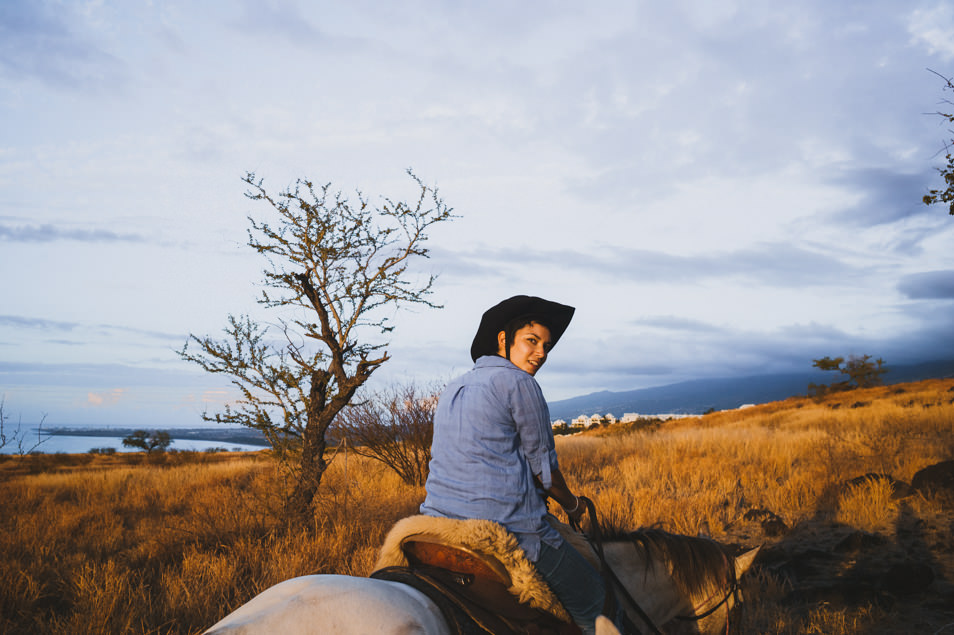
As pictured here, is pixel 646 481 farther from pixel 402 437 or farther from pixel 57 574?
pixel 57 574

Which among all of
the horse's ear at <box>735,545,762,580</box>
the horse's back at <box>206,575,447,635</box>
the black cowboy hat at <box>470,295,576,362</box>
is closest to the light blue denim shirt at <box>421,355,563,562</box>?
the black cowboy hat at <box>470,295,576,362</box>

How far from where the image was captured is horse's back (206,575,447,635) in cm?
183

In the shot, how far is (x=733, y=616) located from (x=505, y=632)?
170 cm

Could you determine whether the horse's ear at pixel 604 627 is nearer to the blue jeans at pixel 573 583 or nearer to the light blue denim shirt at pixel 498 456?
the blue jeans at pixel 573 583

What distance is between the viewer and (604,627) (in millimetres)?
2371

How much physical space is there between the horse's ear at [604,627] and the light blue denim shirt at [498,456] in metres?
0.35

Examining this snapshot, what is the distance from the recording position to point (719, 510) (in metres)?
8.05

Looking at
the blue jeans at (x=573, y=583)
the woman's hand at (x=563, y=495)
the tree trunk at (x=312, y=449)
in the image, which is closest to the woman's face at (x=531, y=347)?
the woman's hand at (x=563, y=495)

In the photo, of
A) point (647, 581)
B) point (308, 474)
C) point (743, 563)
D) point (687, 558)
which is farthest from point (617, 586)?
point (308, 474)

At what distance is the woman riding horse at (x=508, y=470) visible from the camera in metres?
2.50

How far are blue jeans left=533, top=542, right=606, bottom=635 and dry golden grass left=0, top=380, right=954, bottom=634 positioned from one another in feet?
4.29

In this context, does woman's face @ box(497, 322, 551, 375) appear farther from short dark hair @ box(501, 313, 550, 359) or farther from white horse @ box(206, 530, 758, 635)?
white horse @ box(206, 530, 758, 635)

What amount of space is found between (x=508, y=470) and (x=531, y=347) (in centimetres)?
72

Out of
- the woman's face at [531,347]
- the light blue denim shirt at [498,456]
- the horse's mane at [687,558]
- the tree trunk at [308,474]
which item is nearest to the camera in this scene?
the light blue denim shirt at [498,456]
